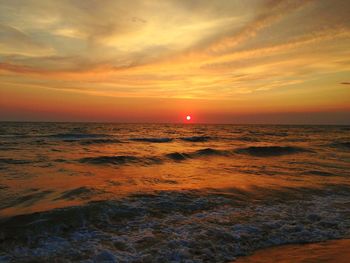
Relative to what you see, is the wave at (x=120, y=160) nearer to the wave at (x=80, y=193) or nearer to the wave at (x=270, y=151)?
the wave at (x=80, y=193)

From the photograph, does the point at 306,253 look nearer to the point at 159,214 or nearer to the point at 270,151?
the point at 159,214

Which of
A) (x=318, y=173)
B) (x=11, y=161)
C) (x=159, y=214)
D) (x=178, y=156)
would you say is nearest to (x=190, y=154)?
(x=178, y=156)

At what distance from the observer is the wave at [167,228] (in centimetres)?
536

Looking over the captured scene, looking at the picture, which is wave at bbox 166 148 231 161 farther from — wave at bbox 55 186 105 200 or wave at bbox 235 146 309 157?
wave at bbox 55 186 105 200

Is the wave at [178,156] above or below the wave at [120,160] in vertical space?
below

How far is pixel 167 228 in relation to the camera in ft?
21.7

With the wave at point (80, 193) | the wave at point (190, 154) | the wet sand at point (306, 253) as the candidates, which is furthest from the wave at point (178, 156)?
the wet sand at point (306, 253)

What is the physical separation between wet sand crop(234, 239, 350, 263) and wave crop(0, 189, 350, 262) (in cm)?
25

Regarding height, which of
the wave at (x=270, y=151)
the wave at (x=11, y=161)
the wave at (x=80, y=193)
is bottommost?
the wave at (x=270, y=151)

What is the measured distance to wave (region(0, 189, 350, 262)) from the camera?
5.36m

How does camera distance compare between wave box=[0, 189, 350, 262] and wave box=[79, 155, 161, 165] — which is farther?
wave box=[79, 155, 161, 165]

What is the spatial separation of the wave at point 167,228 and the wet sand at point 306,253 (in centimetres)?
25

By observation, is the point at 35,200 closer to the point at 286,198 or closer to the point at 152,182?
the point at 152,182

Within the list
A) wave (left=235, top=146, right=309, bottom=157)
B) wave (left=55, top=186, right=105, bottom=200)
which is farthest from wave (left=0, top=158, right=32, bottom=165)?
wave (left=235, top=146, right=309, bottom=157)
